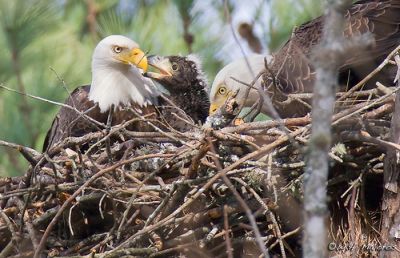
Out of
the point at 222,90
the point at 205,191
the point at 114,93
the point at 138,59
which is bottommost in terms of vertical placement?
the point at 205,191

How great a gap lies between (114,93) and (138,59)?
0.84 ft

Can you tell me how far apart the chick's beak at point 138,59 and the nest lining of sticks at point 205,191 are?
3.11 feet

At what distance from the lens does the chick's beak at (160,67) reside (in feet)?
19.4

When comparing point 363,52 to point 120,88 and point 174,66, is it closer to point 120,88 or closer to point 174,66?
point 174,66

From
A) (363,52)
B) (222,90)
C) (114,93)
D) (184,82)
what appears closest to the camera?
(363,52)

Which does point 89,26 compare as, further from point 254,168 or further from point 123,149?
point 254,168

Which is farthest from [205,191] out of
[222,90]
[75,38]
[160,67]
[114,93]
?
[75,38]

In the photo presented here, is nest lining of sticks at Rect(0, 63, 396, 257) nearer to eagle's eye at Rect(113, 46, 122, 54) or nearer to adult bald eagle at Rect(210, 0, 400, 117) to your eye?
adult bald eagle at Rect(210, 0, 400, 117)

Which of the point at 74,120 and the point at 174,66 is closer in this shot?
the point at 74,120

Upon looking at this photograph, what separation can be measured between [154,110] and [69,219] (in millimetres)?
1442

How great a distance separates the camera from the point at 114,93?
225 inches

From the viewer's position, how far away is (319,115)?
2.76 m

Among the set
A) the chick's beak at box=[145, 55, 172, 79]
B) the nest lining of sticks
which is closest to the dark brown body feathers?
the nest lining of sticks

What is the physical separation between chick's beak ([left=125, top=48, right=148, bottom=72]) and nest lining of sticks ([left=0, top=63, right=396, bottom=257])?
3.11 ft
